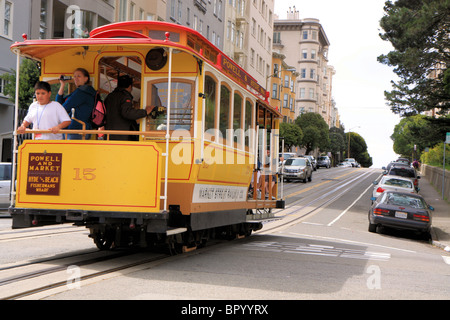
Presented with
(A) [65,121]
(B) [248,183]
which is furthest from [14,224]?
(B) [248,183]

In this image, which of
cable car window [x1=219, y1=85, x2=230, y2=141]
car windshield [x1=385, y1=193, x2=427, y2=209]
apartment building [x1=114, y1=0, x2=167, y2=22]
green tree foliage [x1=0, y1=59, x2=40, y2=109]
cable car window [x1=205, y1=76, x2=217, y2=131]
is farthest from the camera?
apartment building [x1=114, y1=0, x2=167, y2=22]

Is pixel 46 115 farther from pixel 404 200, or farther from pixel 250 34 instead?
pixel 250 34

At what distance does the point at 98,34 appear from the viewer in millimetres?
8953

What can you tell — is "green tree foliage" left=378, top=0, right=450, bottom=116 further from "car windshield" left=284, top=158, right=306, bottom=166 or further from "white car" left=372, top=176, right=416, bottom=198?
"car windshield" left=284, top=158, right=306, bottom=166

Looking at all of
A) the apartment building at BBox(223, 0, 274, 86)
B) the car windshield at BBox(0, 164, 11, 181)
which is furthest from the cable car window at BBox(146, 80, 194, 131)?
the apartment building at BBox(223, 0, 274, 86)

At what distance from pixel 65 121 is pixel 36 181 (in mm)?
958

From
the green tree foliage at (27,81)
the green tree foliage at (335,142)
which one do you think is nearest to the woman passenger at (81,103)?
the green tree foliage at (27,81)

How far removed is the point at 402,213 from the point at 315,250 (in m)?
7.02

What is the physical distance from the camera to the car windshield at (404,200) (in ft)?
61.2

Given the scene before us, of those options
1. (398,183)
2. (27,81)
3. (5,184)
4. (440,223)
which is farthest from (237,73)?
(398,183)

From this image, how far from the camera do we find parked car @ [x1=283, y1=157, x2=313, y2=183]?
41.2 metres

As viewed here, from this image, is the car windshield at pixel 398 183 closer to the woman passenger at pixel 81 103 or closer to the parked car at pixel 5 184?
the parked car at pixel 5 184

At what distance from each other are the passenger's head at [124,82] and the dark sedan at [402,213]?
38.3 ft
